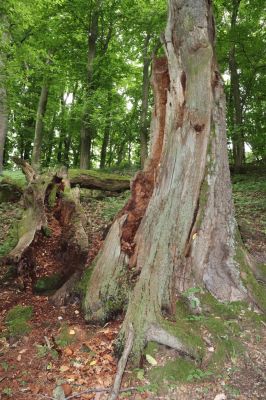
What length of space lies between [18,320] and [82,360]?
126cm

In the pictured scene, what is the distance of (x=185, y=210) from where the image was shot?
14.5 ft

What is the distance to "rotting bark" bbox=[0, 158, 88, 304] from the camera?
5.28m

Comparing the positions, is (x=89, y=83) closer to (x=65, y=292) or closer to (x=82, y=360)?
(x=65, y=292)

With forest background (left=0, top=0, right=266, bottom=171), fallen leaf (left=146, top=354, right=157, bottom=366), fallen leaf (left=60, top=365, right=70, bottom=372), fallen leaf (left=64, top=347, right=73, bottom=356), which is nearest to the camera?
fallen leaf (left=146, top=354, right=157, bottom=366)

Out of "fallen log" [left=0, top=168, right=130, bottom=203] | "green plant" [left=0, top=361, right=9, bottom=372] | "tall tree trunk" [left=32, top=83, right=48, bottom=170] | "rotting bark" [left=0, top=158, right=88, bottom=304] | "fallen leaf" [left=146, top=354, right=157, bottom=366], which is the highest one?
"tall tree trunk" [left=32, top=83, right=48, bottom=170]

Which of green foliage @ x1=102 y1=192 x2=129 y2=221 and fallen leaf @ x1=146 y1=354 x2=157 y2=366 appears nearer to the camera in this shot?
fallen leaf @ x1=146 y1=354 x2=157 y2=366

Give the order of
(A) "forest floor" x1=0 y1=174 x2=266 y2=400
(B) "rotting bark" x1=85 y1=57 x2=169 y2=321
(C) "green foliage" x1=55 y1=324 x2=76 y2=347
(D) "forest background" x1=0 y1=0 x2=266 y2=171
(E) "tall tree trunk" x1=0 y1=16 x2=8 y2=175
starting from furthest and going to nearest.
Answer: (D) "forest background" x1=0 y1=0 x2=266 y2=171, (E) "tall tree trunk" x1=0 y1=16 x2=8 y2=175, (B) "rotting bark" x1=85 y1=57 x2=169 y2=321, (C) "green foliage" x1=55 y1=324 x2=76 y2=347, (A) "forest floor" x1=0 y1=174 x2=266 y2=400

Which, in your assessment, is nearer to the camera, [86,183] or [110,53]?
[86,183]

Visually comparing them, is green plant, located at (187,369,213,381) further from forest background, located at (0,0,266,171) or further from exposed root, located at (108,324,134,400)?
forest background, located at (0,0,266,171)

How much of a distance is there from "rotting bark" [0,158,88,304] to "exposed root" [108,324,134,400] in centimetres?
170

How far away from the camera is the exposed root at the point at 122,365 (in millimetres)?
3090

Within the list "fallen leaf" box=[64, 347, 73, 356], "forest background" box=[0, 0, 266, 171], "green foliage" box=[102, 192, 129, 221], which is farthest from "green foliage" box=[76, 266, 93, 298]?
"forest background" box=[0, 0, 266, 171]

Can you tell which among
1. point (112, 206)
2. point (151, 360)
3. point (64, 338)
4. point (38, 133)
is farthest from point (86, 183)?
point (38, 133)

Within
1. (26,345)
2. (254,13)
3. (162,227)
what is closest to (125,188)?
(162,227)
